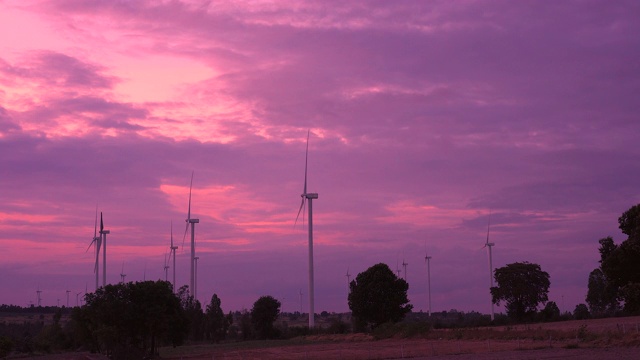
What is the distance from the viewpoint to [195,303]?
170250 millimetres

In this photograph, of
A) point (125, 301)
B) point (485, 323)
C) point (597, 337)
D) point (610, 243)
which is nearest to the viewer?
point (597, 337)

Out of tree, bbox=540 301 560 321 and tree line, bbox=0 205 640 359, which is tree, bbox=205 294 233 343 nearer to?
tree line, bbox=0 205 640 359

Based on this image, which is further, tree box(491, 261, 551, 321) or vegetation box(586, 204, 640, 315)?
tree box(491, 261, 551, 321)

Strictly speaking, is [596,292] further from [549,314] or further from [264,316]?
[264,316]

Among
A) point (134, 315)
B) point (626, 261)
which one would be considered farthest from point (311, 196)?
point (626, 261)

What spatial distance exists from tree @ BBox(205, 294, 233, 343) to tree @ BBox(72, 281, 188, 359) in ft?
225

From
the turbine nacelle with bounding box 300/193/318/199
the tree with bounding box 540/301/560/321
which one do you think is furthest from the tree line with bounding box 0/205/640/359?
the turbine nacelle with bounding box 300/193/318/199

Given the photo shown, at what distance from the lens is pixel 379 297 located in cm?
13850

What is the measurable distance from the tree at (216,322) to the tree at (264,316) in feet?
32.6

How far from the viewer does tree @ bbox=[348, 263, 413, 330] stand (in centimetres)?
13788

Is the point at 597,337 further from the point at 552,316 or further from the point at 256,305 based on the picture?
the point at 256,305

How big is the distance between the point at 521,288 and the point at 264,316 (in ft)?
172

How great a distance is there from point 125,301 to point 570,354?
52524 millimetres

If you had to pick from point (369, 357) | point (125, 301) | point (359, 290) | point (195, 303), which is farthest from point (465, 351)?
point (195, 303)
